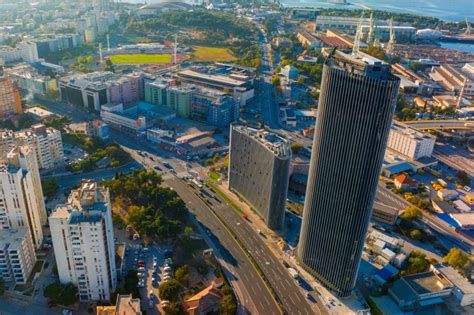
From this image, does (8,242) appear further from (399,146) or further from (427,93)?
(427,93)

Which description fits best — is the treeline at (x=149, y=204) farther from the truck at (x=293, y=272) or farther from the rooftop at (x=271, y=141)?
the truck at (x=293, y=272)

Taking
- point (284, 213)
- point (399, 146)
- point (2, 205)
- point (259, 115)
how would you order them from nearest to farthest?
point (2, 205), point (284, 213), point (399, 146), point (259, 115)

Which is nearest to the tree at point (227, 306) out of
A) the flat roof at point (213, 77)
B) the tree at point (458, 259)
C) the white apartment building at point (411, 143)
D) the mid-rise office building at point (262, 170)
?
the mid-rise office building at point (262, 170)

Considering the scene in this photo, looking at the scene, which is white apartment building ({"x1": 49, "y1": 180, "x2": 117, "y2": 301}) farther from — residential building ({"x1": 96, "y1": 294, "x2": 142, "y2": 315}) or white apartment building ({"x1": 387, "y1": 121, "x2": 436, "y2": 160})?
white apartment building ({"x1": 387, "y1": 121, "x2": 436, "y2": 160})

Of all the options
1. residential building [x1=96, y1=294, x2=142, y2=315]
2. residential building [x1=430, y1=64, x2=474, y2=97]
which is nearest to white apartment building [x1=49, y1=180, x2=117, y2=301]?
residential building [x1=96, y1=294, x2=142, y2=315]

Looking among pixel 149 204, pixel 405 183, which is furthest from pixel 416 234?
pixel 149 204

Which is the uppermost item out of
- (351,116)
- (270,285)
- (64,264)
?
(351,116)

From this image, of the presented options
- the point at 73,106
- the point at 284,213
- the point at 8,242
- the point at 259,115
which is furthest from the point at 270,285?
the point at 73,106
